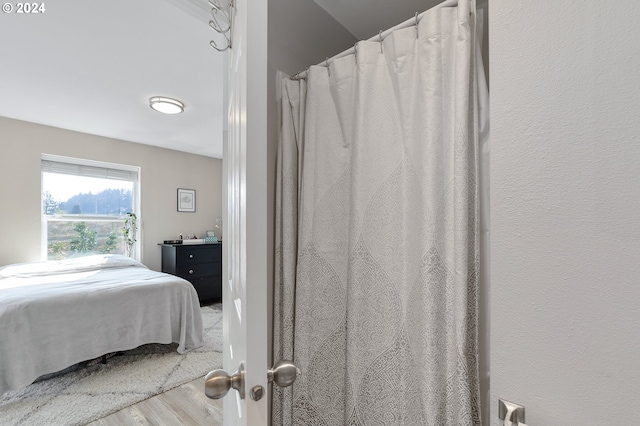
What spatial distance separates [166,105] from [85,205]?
2.30 meters

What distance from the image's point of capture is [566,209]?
1.96ft

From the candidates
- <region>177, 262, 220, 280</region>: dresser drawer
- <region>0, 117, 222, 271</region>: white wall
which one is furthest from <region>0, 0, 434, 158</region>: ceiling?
<region>177, 262, 220, 280</region>: dresser drawer

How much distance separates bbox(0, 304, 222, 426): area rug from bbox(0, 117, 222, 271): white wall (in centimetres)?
194

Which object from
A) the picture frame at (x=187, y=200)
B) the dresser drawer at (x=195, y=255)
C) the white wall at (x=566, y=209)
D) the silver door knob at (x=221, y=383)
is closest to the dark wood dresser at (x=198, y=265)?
the dresser drawer at (x=195, y=255)

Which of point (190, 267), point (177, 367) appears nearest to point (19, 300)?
point (177, 367)

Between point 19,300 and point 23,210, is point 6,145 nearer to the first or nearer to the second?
point 23,210

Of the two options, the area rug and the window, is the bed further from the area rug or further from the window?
the window

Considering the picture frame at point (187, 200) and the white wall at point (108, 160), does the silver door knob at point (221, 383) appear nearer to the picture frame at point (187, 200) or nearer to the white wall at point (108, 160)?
the white wall at point (108, 160)

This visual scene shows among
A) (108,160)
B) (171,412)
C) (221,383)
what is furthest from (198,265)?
(221,383)

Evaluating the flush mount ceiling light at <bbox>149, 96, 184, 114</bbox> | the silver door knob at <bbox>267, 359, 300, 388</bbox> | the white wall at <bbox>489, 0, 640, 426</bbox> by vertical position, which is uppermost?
the flush mount ceiling light at <bbox>149, 96, 184, 114</bbox>

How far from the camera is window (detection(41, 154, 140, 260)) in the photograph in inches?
146

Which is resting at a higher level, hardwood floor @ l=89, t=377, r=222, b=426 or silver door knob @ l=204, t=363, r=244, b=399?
silver door knob @ l=204, t=363, r=244, b=399

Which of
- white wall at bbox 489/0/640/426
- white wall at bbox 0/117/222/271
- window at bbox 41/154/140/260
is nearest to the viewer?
white wall at bbox 489/0/640/426

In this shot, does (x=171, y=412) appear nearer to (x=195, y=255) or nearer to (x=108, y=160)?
(x=195, y=255)
